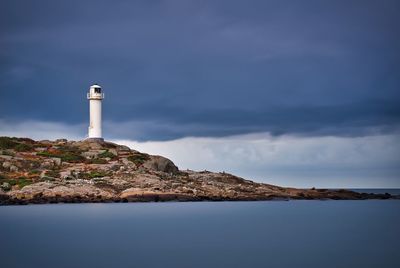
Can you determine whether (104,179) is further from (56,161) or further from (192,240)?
(192,240)

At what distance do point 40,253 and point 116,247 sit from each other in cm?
491

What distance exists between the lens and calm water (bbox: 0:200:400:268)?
32.3 metres

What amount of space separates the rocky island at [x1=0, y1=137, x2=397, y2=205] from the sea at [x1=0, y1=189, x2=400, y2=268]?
3.51 meters

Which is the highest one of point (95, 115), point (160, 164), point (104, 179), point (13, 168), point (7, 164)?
point (95, 115)

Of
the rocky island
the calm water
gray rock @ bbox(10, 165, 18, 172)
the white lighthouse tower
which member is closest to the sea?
the calm water

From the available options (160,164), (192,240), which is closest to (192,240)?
(192,240)

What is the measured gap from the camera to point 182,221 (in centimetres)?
5681

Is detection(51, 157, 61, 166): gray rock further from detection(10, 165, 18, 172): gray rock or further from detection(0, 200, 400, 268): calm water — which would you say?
detection(0, 200, 400, 268): calm water

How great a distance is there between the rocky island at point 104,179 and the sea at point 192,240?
138 inches

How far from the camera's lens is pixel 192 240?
42031mm

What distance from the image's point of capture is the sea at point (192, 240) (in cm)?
3228

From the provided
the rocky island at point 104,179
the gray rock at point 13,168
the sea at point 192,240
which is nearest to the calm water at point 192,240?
the sea at point 192,240

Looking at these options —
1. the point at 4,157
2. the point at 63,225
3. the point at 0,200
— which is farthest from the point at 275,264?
the point at 4,157

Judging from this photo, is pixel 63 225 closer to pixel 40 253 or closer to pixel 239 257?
pixel 40 253
